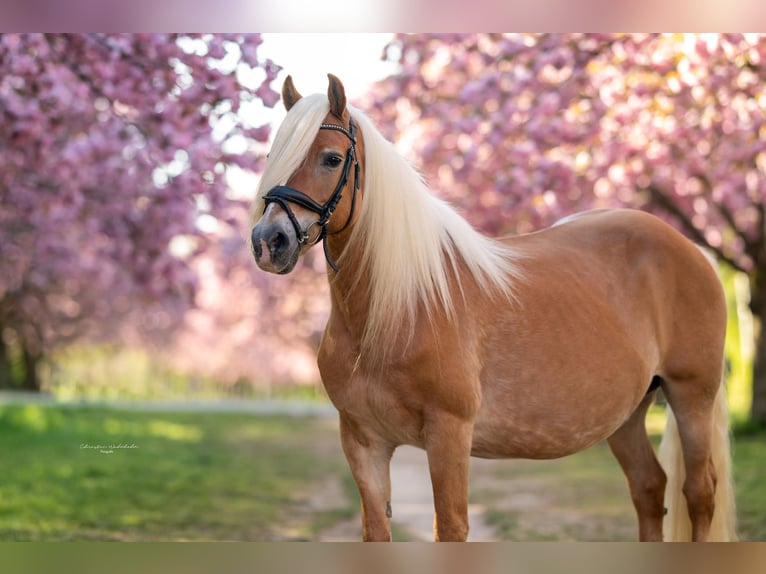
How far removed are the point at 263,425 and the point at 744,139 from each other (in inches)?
430

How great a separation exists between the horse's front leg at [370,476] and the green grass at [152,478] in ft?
8.51

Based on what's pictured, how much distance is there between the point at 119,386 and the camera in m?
25.5

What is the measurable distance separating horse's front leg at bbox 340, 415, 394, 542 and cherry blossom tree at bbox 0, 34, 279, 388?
2.29 meters

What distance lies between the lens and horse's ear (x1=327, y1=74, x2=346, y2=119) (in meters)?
2.79

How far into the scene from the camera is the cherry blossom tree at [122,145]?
4844 millimetres

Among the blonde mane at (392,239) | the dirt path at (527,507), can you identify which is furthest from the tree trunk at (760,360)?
the blonde mane at (392,239)

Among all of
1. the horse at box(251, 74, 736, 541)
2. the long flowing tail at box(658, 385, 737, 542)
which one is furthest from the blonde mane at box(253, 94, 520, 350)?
the long flowing tail at box(658, 385, 737, 542)

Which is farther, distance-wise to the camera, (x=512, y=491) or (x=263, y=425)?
(x=263, y=425)

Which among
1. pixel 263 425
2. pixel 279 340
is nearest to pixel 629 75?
pixel 263 425

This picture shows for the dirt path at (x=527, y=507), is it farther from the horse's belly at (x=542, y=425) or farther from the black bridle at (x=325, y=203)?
the black bridle at (x=325, y=203)

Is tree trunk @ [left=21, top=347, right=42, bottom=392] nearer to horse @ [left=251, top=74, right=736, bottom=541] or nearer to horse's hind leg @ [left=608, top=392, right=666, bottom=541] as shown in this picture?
horse's hind leg @ [left=608, top=392, right=666, bottom=541]

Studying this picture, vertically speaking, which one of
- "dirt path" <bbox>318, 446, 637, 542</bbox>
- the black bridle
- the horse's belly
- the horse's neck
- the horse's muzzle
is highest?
the black bridle

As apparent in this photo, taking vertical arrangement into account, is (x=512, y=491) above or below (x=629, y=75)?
below
